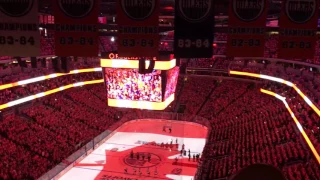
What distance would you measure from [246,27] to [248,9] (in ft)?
1.07

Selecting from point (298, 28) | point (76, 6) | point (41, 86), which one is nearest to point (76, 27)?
point (76, 6)

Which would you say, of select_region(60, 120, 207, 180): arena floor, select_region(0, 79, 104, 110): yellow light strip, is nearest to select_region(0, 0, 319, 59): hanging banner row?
select_region(60, 120, 207, 180): arena floor

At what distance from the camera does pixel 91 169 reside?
60.0 feet

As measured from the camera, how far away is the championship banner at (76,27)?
6270mm

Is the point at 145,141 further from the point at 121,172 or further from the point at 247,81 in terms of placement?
the point at 247,81

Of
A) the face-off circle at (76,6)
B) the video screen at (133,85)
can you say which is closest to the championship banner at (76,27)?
the face-off circle at (76,6)

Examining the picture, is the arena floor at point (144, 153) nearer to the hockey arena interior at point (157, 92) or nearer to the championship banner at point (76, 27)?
the hockey arena interior at point (157, 92)

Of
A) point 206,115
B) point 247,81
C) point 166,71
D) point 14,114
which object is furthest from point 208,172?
point 247,81

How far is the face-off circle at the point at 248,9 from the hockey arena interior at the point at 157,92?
0.06 feet

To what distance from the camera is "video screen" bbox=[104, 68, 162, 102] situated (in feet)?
65.0

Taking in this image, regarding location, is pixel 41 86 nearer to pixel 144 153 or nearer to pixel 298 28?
pixel 144 153

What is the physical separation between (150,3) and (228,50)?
A: 1.70 m

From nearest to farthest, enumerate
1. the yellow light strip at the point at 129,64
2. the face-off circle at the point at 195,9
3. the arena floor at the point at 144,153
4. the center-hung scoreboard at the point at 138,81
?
the face-off circle at the point at 195,9, the arena floor at the point at 144,153, the yellow light strip at the point at 129,64, the center-hung scoreboard at the point at 138,81

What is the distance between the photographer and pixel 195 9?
616cm
